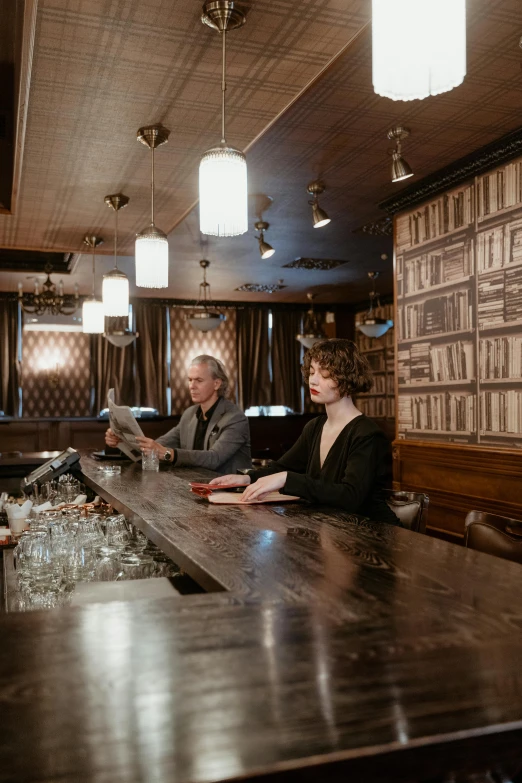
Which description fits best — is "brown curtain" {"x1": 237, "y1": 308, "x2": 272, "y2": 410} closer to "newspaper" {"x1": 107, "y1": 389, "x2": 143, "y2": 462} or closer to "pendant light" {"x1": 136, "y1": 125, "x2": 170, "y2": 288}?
"newspaper" {"x1": 107, "y1": 389, "x2": 143, "y2": 462}

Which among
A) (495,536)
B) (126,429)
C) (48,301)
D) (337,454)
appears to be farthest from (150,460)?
(48,301)

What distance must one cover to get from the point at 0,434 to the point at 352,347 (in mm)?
7234

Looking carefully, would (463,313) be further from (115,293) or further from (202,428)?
(115,293)

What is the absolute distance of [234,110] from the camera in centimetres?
345

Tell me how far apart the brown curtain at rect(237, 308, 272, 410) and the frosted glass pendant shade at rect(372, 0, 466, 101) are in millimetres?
10740

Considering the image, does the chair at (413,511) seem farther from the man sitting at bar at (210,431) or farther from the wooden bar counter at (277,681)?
the man sitting at bar at (210,431)

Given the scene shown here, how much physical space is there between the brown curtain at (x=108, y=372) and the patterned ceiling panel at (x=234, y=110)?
547 cm

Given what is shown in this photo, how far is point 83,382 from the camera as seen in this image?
11734 mm

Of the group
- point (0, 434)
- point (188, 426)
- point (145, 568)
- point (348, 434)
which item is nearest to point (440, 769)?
point (145, 568)

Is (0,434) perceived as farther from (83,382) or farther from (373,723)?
(373,723)

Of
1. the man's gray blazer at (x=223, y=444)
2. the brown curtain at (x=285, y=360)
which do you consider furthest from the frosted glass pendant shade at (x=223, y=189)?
the brown curtain at (x=285, y=360)

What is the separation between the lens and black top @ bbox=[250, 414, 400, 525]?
242cm

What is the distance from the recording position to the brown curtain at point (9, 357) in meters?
11.2

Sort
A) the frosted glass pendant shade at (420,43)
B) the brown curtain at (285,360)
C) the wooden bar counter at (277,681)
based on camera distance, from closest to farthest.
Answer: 1. the wooden bar counter at (277,681)
2. the frosted glass pendant shade at (420,43)
3. the brown curtain at (285,360)
